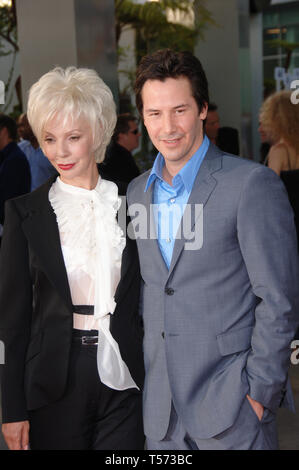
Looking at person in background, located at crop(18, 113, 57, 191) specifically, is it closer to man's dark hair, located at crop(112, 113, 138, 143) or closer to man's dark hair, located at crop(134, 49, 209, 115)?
man's dark hair, located at crop(112, 113, 138, 143)

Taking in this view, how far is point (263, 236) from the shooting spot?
1.91 meters

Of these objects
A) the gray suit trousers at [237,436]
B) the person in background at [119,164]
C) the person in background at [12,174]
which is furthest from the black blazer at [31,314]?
the person in background at [12,174]

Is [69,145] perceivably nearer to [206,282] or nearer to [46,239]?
[46,239]

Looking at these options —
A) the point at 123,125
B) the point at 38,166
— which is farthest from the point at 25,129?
the point at 123,125

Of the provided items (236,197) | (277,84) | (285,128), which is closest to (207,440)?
(236,197)

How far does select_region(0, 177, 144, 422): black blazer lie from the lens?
2.10 metres

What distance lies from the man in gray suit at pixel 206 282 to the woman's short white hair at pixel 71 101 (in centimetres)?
15

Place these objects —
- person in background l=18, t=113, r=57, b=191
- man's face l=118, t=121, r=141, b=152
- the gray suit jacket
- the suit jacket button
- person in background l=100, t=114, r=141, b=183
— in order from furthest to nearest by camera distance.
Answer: man's face l=118, t=121, r=141, b=152 < person in background l=18, t=113, r=57, b=191 < person in background l=100, t=114, r=141, b=183 < the suit jacket button < the gray suit jacket

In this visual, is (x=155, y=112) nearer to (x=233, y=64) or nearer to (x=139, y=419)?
(x=139, y=419)

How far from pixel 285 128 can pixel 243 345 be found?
3386 mm

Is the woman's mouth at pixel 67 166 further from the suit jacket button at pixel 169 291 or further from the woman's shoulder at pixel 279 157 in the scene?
the woman's shoulder at pixel 279 157

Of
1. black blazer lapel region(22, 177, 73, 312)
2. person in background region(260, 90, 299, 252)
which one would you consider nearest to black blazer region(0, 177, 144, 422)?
black blazer lapel region(22, 177, 73, 312)

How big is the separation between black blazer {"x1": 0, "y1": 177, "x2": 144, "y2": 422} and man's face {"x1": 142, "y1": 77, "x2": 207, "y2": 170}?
0.44 m

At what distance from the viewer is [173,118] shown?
6.79ft
